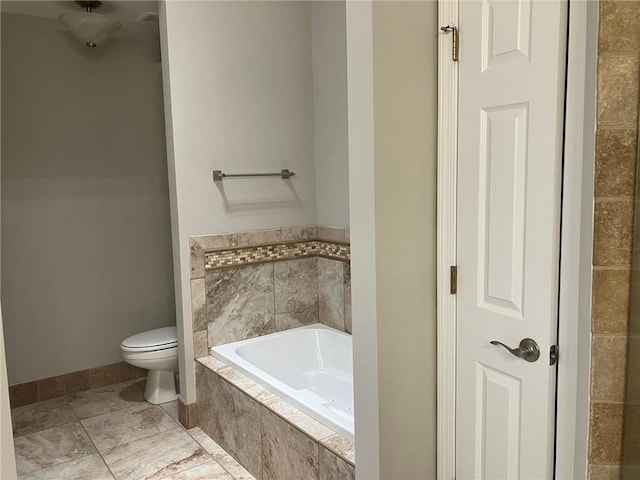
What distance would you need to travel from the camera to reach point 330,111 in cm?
331

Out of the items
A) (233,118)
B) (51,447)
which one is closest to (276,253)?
(233,118)

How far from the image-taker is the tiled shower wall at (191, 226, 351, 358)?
3.08m

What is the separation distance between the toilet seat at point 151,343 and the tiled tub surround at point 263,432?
0.34 meters

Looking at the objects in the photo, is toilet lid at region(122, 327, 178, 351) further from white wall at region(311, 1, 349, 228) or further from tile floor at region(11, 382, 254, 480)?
white wall at region(311, 1, 349, 228)

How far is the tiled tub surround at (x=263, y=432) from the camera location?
203 cm

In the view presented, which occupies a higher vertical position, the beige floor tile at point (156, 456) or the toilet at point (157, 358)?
the toilet at point (157, 358)

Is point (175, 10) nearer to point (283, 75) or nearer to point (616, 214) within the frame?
point (283, 75)

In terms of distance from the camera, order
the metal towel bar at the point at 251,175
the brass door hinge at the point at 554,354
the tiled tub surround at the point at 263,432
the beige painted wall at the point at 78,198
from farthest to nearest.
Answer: the beige painted wall at the point at 78,198, the metal towel bar at the point at 251,175, the tiled tub surround at the point at 263,432, the brass door hinge at the point at 554,354

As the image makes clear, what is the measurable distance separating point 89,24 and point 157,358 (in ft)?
6.75

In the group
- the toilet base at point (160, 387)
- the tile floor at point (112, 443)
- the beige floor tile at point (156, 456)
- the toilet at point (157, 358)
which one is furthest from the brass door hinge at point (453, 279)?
the toilet base at point (160, 387)

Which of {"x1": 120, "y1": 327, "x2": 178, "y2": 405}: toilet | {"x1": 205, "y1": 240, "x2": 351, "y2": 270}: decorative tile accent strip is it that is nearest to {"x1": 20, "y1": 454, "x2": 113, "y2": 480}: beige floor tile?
{"x1": 120, "y1": 327, "x2": 178, "y2": 405}: toilet

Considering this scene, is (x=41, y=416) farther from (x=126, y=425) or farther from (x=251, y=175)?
(x=251, y=175)

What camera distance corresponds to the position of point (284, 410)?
2.33 meters

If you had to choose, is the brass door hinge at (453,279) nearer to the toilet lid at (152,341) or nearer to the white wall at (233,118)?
the white wall at (233,118)
